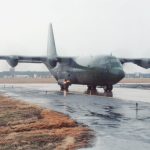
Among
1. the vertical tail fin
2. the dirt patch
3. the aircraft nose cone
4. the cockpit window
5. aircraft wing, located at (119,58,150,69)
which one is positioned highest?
the vertical tail fin

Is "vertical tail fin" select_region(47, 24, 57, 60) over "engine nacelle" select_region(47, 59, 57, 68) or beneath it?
over

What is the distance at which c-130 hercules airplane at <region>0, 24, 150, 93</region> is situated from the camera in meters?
47.5

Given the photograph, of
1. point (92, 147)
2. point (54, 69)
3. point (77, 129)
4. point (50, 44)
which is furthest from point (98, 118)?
point (50, 44)

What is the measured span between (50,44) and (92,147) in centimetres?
5176

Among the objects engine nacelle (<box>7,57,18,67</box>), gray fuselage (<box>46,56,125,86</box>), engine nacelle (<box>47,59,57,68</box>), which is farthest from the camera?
engine nacelle (<box>7,57,18,67</box>)

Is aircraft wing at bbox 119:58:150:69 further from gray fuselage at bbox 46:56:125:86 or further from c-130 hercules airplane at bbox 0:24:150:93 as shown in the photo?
gray fuselage at bbox 46:56:125:86

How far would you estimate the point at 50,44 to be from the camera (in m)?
64.7

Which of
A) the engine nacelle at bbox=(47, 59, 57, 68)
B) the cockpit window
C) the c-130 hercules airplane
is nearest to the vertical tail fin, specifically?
the c-130 hercules airplane

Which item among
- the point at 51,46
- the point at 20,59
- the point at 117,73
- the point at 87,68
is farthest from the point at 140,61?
the point at 20,59

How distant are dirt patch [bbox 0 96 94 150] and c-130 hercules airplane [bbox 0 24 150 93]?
79.7ft

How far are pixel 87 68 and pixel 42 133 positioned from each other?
32825 mm

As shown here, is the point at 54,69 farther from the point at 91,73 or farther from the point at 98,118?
the point at 98,118

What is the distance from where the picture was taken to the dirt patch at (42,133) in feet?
47.6

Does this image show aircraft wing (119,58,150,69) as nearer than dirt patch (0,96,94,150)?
No
